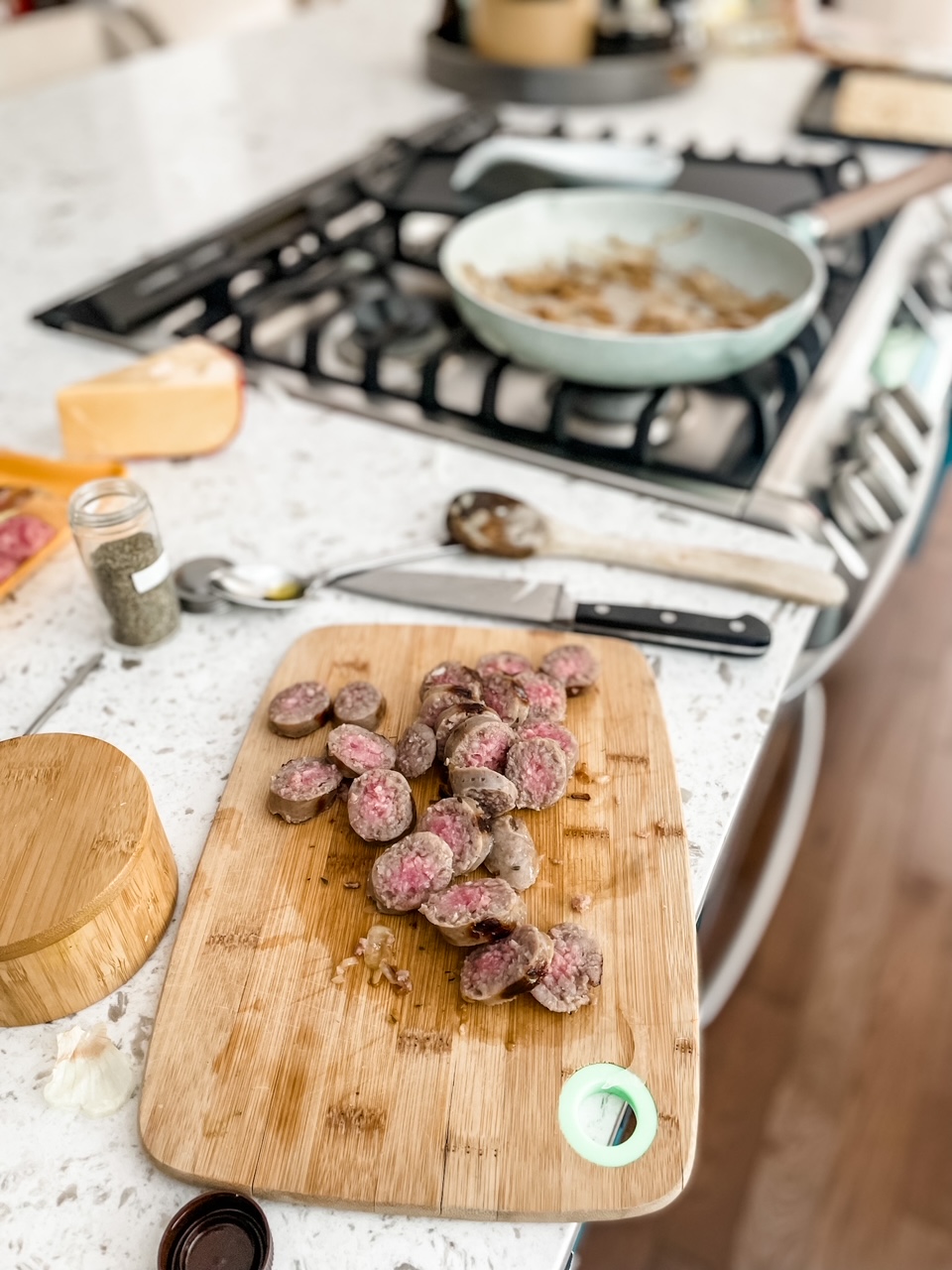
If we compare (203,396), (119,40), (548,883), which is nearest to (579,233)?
(203,396)

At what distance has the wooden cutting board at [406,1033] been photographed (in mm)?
451

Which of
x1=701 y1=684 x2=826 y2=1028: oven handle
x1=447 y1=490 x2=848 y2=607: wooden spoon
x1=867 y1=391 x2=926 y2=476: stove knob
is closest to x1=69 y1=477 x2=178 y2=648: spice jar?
x1=447 y1=490 x2=848 y2=607: wooden spoon

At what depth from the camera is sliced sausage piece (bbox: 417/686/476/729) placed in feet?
2.08

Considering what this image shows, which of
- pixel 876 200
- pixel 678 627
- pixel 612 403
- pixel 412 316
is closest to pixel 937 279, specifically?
pixel 876 200

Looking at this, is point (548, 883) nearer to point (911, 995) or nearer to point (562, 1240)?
point (562, 1240)

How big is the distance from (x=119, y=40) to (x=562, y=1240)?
2.40m

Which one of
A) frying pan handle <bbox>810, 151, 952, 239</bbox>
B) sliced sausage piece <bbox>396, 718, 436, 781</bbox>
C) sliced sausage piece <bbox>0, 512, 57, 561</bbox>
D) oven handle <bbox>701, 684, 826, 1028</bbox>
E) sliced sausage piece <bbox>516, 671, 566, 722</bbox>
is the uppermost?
frying pan handle <bbox>810, 151, 952, 239</bbox>

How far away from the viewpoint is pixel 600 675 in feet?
2.28

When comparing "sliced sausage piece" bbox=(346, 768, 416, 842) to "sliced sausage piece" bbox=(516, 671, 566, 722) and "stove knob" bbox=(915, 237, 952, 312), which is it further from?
"stove knob" bbox=(915, 237, 952, 312)

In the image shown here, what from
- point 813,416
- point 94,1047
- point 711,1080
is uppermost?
point 813,416

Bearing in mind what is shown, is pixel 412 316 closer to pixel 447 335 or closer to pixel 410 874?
pixel 447 335

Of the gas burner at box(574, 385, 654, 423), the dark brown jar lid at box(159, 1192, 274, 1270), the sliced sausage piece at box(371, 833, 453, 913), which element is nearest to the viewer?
the dark brown jar lid at box(159, 1192, 274, 1270)

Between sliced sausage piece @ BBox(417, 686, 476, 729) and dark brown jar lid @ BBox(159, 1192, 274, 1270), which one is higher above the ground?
sliced sausage piece @ BBox(417, 686, 476, 729)

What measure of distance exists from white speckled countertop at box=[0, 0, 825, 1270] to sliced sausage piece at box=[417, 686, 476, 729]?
4.9 inches
